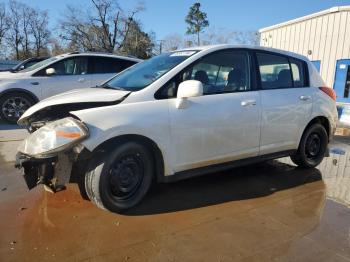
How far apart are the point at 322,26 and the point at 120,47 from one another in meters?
39.8

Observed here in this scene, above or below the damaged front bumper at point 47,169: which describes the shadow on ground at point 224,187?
below

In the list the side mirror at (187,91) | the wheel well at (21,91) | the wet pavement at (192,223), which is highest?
the side mirror at (187,91)

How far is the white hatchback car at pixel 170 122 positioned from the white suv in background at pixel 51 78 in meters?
4.52

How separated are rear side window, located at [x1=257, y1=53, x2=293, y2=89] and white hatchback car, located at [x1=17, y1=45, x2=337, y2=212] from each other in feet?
0.05

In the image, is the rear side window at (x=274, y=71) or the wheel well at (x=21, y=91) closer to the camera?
the rear side window at (x=274, y=71)

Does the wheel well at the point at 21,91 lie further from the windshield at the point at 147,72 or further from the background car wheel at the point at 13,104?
the windshield at the point at 147,72

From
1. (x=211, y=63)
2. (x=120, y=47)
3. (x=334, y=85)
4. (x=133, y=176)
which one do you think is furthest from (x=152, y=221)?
(x=120, y=47)

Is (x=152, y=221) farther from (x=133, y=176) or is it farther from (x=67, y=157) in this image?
(x=67, y=157)

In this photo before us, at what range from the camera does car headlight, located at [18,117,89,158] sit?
3.27 metres

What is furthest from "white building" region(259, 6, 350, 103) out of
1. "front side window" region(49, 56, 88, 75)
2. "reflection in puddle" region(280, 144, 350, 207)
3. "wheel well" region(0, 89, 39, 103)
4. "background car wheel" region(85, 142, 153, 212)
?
"background car wheel" region(85, 142, 153, 212)

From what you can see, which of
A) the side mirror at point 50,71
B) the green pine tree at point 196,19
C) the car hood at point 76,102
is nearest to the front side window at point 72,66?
the side mirror at point 50,71

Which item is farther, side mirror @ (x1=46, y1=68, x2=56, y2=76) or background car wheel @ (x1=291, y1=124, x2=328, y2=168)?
side mirror @ (x1=46, y1=68, x2=56, y2=76)

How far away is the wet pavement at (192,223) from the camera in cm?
305

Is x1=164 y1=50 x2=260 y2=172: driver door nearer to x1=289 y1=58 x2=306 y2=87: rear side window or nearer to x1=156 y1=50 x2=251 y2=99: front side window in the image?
x1=156 y1=50 x2=251 y2=99: front side window
